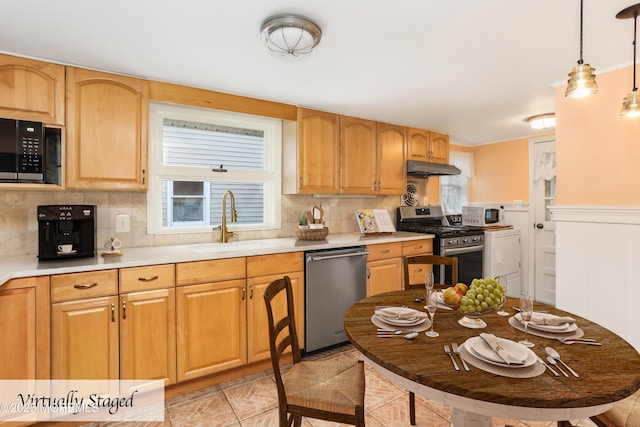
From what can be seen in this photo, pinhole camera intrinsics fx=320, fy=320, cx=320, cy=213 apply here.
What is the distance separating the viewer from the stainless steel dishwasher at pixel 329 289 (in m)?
2.72

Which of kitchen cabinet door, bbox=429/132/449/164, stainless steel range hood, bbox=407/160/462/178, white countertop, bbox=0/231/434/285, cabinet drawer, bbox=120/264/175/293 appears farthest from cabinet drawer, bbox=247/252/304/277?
kitchen cabinet door, bbox=429/132/449/164

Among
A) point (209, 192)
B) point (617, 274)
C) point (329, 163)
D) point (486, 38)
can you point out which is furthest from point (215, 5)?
point (617, 274)

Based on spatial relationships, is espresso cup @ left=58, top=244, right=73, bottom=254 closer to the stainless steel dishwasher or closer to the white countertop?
the white countertop

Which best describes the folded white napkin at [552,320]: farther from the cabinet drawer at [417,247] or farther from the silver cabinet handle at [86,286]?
the silver cabinet handle at [86,286]

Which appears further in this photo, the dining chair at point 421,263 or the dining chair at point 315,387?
the dining chair at point 421,263

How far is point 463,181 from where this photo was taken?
5062mm

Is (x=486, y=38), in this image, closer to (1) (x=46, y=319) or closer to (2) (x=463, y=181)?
(1) (x=46, y=319)

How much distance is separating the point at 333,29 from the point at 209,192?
182cm

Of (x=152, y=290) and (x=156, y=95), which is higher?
(x=156, y=95)

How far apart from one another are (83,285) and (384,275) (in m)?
2.45

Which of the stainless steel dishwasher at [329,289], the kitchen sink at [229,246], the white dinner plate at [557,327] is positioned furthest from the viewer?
the stainless steel dishwasher at [329,289]

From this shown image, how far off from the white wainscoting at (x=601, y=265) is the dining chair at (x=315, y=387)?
1.99 metres

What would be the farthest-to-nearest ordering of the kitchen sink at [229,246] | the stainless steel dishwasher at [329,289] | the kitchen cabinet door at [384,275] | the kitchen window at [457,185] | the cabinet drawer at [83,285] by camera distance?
the kitchen window at [457,185], the kitchen cabinet door at [384,275], the stainless steel dishwasher at [329,289], the kitchen sink at [229,246], the cabinet drawer at [83,285]

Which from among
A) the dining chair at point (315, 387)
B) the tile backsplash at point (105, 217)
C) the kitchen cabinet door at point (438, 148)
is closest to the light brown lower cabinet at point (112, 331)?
the tile backsplash at point (105, 217)
